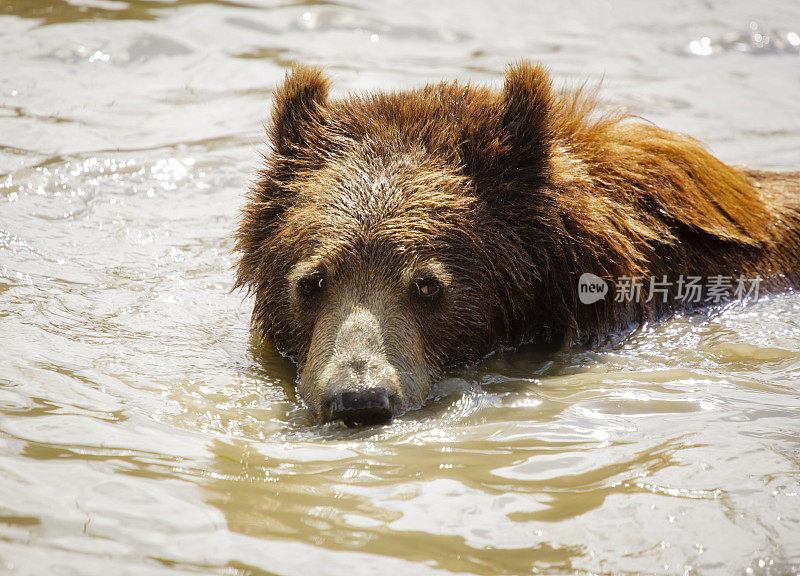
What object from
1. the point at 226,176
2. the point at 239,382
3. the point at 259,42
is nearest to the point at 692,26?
the point at 259,42

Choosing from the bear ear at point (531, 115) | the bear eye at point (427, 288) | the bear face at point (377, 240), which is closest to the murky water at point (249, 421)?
the bear face at point (377, 240)

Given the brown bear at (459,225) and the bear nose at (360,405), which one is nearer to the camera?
the bear nose at (360,405)

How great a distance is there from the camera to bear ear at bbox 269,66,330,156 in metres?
6.38

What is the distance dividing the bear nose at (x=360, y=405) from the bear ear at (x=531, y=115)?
82.6 inches

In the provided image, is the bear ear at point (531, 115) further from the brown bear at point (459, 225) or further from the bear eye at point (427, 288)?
the bear eye at point (427, 288)

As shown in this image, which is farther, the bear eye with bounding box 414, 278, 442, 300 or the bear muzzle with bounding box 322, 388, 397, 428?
the bear eye with bounding box 414, 278, 442, 300

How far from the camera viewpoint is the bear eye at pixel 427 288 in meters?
5.76

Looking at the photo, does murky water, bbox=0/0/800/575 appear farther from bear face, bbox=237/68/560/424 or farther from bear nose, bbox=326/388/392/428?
bear face, bbox=237/68/560/424

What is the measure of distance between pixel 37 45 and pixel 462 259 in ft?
28.1

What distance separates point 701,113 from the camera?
12094 millimetres

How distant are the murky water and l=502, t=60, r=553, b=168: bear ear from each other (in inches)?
56.3

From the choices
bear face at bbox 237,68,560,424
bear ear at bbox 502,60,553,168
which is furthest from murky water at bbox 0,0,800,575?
bear ear at bbox 502,60,553,168

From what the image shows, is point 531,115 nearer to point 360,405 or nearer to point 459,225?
point 459,225

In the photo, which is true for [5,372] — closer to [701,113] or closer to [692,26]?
[701,113]
